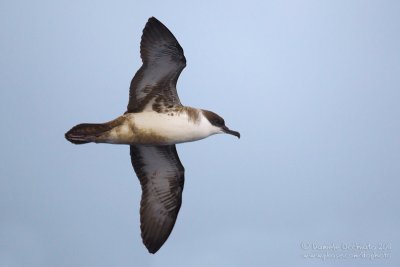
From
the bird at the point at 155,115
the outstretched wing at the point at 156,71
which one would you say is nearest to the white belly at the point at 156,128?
the bird at the point at 155,115

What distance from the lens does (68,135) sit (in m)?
8.41

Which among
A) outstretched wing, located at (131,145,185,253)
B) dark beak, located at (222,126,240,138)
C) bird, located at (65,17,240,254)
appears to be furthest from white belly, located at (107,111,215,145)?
outstretched wing, located at (131,145,185,253)

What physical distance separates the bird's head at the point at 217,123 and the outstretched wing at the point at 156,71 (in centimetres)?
47

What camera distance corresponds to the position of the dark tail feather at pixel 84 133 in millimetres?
8430

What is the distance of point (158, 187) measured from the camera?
393 inches

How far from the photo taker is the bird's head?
30.0 feet

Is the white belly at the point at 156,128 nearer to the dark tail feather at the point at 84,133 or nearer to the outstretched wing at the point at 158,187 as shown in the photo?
the dark tail feather at the point at 84,133

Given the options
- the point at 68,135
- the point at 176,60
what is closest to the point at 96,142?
the point at 68,135

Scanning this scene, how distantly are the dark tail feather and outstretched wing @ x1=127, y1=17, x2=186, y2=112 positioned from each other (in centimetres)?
70

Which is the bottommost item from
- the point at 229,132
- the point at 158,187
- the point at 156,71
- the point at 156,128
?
the point at 158,187

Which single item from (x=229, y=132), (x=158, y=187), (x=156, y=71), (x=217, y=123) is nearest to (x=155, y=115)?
(x=156, y=71)

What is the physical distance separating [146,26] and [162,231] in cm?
333

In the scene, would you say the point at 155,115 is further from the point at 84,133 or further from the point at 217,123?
the point at 84,133

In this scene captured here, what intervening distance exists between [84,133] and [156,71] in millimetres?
1402
